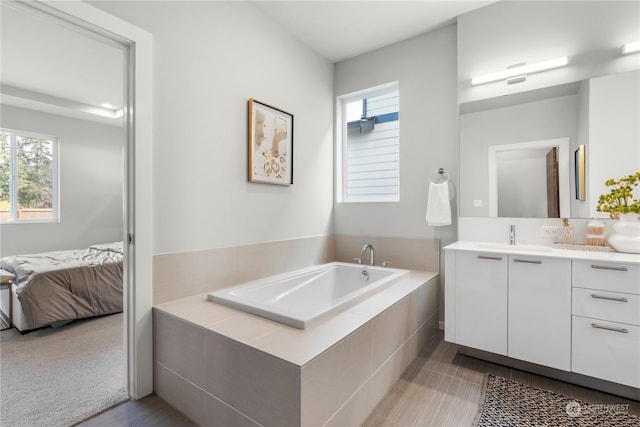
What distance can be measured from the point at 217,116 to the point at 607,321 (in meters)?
2.64

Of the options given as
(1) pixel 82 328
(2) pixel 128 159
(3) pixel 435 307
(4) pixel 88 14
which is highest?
(4) pixel 88 14

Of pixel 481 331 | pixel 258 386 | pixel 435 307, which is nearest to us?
pixel 258 386

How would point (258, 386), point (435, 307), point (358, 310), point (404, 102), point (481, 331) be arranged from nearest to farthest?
point (258, 386)
point (358, 310)
point (481, 331)
point (435, 307)
point (404, 102)

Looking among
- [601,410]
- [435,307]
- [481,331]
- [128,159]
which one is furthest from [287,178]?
[601,410]

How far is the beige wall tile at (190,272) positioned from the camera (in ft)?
5.86

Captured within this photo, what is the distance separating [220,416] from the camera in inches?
53.6

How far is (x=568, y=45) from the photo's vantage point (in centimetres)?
208

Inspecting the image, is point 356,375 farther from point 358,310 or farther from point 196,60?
point 196,60

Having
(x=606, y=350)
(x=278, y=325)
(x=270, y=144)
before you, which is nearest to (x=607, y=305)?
(x=606, y=350)

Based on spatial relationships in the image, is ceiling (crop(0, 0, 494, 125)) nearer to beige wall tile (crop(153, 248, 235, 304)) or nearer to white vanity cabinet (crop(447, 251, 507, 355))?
beige wall tile (crop(153, 248, 235, 304))

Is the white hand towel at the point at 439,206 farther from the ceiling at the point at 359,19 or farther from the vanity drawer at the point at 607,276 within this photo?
the ceiling at the point at 359,19

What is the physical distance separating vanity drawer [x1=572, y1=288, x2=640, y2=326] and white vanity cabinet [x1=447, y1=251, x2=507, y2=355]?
0.36 metres

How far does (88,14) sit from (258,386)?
6.27ft

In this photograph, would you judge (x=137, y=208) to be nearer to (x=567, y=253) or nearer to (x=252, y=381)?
(x=252, y=381)
